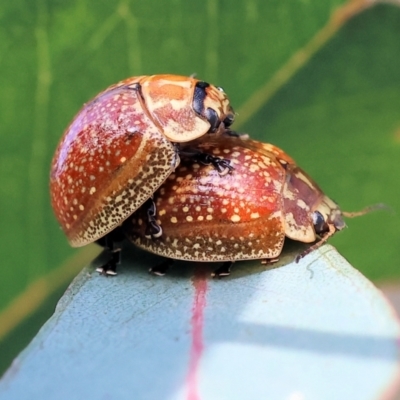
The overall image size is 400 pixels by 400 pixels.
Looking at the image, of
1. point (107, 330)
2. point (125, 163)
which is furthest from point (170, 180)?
point (107, 330)

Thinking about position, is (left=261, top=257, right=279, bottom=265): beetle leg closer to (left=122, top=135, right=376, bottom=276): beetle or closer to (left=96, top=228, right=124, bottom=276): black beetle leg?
(left=122, top=135, right=376, bottom=276): beetle

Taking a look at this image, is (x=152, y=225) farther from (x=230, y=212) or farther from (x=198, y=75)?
(x=198, y=75)

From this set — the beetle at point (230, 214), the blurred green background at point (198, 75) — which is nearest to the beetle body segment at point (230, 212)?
the beetle at point (230, 214)

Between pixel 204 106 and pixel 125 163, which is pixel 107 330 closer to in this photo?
pixel 125 163

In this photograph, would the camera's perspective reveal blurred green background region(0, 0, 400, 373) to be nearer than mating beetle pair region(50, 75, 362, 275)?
No

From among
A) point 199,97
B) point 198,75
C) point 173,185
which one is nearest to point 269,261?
point 173,185

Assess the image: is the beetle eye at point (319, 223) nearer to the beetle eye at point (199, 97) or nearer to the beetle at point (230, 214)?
the beetle at point (230, 214)

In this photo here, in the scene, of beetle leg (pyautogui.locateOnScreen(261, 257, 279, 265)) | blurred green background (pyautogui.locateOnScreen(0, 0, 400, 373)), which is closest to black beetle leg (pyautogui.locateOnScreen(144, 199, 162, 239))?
beetle leg (pyautogui.locateOnScreen(261, 257, 279, 265))
